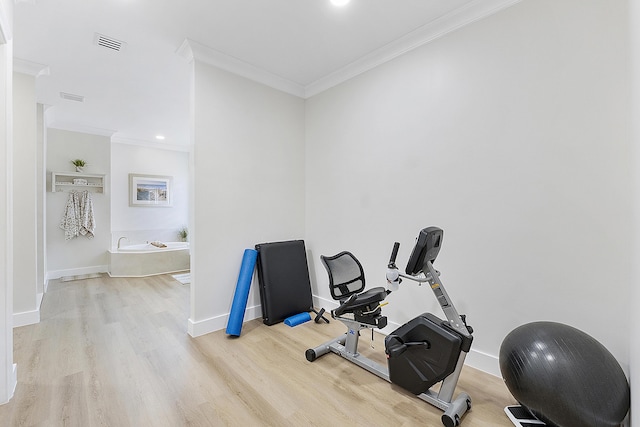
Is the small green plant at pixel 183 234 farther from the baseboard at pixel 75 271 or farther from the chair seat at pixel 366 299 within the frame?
→ the chair seat at pixel 366 299

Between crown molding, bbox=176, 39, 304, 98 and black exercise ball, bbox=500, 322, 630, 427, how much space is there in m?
3.34

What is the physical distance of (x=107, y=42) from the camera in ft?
8.68

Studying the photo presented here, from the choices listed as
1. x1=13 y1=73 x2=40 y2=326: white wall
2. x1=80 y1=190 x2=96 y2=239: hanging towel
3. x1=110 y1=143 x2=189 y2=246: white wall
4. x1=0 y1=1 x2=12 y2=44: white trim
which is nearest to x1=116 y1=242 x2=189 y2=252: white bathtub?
x1=110 y1=143 x2=189 y2=246: white wall

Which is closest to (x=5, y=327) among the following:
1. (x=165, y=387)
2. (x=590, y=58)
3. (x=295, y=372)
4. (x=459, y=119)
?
(x=165, y=387)

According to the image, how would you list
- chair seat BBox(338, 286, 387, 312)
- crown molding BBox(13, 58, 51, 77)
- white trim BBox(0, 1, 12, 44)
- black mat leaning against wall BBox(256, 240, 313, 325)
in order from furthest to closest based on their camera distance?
black mat leaning against wall BBox(256, 240, 313, 325), crown molding BBox(13, 58, 51, 77), chair seat BBox(338, 286, 387, 312), white trim BBox(0, 1, 12, 44)

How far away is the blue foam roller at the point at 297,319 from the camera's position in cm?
305

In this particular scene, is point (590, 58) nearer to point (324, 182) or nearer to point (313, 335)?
point (324, 182)

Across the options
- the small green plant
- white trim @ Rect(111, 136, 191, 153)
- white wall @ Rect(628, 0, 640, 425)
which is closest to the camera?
white wall @ Rect(628, 0, 640, 425)

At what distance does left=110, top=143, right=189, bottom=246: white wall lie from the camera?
6.00m

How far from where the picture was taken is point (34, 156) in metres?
3.14

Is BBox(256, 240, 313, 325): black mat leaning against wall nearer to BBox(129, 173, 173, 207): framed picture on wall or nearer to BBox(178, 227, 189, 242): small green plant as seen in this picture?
BBox(178, 227, 189, 242): small green plant

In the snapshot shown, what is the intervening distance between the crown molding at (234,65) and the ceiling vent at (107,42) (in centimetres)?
51

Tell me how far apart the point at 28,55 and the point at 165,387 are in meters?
3.50

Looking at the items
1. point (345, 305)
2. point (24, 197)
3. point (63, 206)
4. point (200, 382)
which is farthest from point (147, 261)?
point (345, 305)
